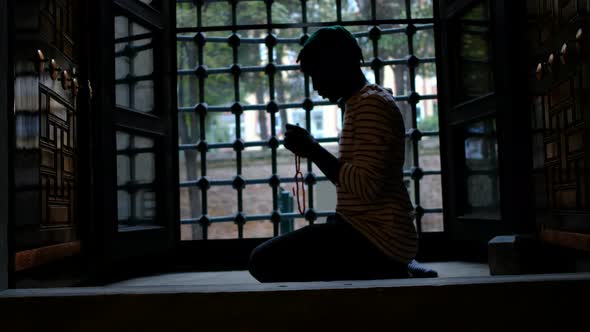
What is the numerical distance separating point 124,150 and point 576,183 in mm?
1936

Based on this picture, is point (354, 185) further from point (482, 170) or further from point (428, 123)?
point (428, 123)

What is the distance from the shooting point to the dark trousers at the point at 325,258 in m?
1.78

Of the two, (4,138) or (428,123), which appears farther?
(428,123)

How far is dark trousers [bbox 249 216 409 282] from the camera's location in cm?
178

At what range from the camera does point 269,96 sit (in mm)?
3818

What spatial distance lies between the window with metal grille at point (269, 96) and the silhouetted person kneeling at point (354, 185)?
3.30 ft

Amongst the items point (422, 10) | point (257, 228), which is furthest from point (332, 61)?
point (257, 228)

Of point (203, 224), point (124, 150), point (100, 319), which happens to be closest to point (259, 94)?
point (203, 224)

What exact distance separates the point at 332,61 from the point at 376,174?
1.18ft

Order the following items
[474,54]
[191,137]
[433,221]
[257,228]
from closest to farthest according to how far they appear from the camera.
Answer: [474,54]
[191,137]
[433,221]
[257,228]

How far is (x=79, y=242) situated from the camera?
8.29 ft

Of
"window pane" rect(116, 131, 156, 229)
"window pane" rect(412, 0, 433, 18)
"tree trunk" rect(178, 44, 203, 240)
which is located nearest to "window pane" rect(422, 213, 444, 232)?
"window pane" rect(412, 0, 433, 18)

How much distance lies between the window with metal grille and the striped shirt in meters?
1.05

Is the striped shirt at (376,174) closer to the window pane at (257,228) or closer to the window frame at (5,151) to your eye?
the window frame at (5,151)
